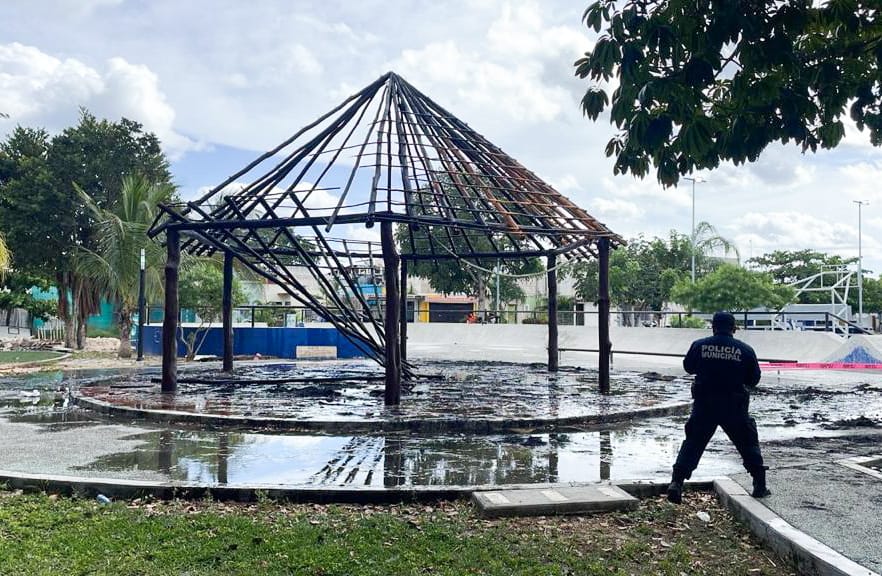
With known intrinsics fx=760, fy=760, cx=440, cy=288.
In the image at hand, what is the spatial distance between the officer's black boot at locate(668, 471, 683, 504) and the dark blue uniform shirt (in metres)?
0.70

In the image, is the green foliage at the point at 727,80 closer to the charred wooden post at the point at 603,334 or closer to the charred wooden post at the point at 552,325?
the charred wooden post at the point at 603,334

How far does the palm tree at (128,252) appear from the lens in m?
22.6

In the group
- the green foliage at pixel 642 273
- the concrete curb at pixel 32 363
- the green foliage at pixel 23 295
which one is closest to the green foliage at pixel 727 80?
the concrete curb at pixel 32 363

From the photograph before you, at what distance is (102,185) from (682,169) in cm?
2968

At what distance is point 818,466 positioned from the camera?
7508 mm

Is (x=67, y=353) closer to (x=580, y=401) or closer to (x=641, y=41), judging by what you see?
(x=580, y=401)

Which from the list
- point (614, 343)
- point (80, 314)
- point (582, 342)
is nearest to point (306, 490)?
point (614, 343)

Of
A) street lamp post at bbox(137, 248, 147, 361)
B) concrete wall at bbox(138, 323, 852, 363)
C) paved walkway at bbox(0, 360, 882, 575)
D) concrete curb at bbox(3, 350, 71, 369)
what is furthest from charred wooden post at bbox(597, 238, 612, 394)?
concrete curb at bbox(3, 350, 71, 369)

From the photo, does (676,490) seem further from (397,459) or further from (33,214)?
(33,214)

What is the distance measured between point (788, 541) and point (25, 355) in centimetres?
2543

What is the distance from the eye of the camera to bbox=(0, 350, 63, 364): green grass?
74.4ft

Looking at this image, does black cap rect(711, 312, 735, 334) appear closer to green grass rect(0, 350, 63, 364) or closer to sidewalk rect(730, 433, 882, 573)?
sidewalk rect(730, 433, 882, 573)

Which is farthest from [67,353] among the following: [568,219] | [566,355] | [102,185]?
[568,219]

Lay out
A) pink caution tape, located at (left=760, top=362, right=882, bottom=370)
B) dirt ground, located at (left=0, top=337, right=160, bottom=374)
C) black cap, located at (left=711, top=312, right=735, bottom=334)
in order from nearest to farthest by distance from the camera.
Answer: black cap, located at (left=711, top=312, right=735, bottom=334) → dirt ground, located at (left=0, top=337, right=160, bottom=374) → pink caution tape, located at (left=760, top=362, right=882, bottom=370)
